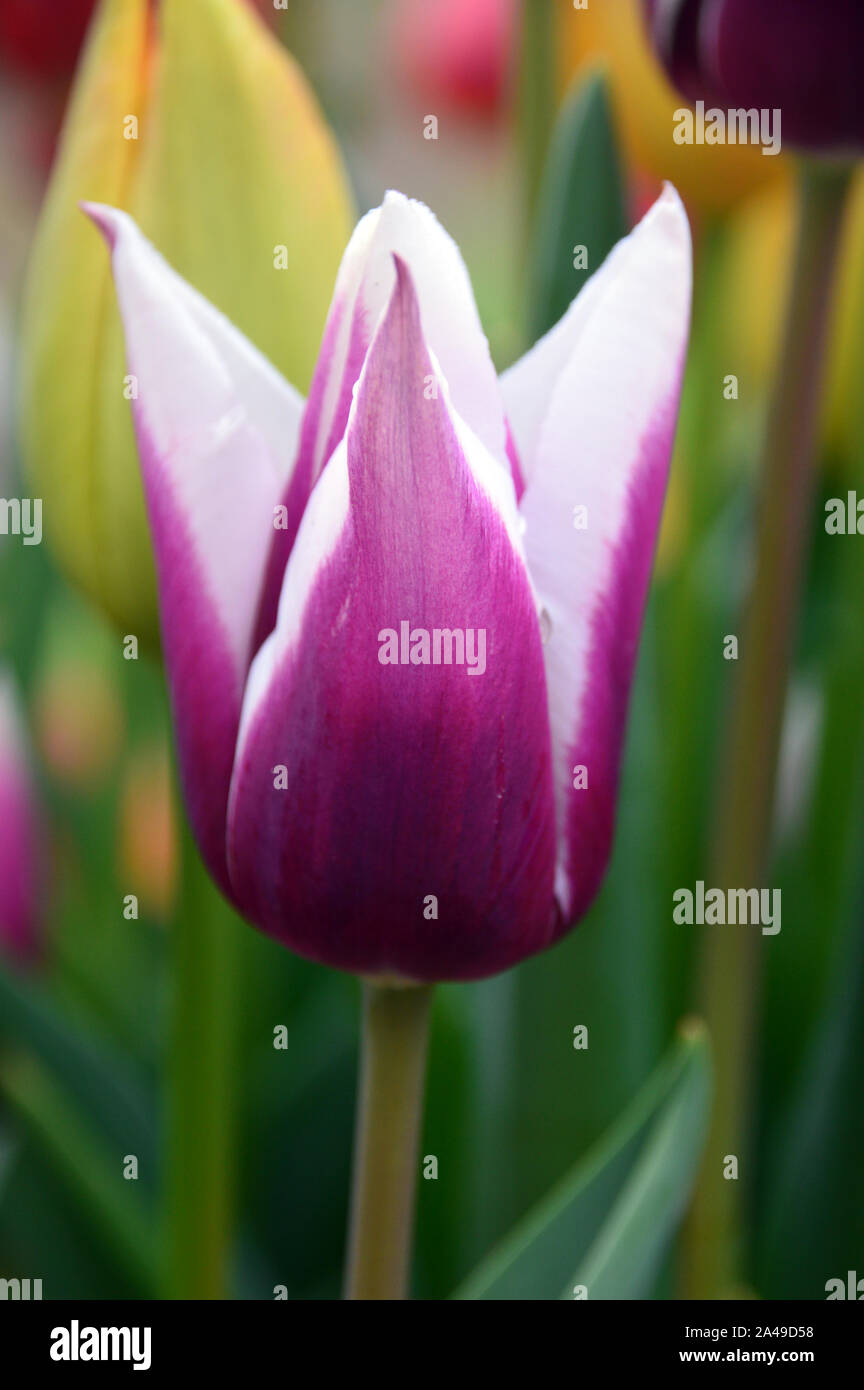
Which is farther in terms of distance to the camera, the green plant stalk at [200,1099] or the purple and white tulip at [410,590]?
the green plant stalk at [200,1099]

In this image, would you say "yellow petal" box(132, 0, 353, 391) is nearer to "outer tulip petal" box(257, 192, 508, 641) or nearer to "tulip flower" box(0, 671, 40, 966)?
"outer tulip petal" box(257, 192, 508, 641)

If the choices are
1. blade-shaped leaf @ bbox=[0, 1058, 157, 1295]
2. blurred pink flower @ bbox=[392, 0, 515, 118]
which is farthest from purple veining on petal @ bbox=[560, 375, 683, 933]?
blurred pink flower @ bbox=[392, 0, 515, 118]

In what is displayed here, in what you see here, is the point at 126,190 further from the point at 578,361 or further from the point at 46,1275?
the point at 46,1275

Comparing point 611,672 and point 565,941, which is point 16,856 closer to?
point 565,941

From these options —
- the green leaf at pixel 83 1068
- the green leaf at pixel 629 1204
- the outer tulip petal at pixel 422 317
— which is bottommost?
the green leaf at pixel 629 1204

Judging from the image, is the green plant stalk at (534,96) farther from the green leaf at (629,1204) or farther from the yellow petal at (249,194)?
the green leaf at (629,1204)

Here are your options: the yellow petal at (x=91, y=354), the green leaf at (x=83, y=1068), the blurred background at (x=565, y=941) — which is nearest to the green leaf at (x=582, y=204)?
the blurred background at (x=565, y=941)
